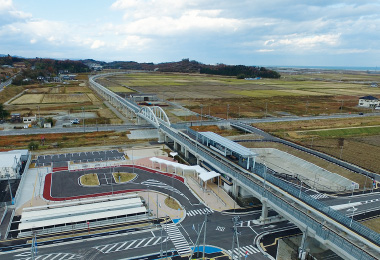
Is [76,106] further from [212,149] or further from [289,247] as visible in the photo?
[289,247]

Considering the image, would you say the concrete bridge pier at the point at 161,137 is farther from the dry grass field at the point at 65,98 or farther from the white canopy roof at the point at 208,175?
the dry grass field at the point at 65,98

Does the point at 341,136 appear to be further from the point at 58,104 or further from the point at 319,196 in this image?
the point at 58,104

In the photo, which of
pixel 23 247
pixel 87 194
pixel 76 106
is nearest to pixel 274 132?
pixel 87 194

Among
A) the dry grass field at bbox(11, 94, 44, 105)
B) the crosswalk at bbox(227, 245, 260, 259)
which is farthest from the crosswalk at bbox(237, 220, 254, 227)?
the dry grass field at bbox(11, 94, 44, 105)

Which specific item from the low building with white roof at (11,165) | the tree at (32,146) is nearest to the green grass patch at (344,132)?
the low building with white roof at (11,165)

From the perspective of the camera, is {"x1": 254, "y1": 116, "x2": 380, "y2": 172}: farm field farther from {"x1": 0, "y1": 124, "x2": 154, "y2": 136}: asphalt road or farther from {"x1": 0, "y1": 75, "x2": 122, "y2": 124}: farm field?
{"x1": 0, "y1": 75, "x2": 122, "y2": 124}: farm field
